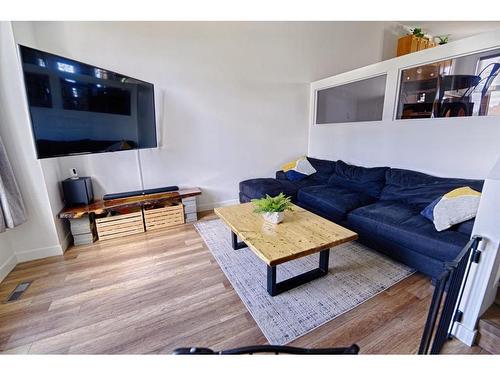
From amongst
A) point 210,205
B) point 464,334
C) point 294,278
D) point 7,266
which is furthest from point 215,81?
point 464,334

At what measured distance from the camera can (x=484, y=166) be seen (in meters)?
2.22

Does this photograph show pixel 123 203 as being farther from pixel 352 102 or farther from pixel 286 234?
pixel 352 102

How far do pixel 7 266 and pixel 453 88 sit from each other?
475cm

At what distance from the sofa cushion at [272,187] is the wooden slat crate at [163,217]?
0.95 metres

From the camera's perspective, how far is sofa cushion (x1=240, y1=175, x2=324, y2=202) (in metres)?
3.16

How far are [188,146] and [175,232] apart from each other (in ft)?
4.05

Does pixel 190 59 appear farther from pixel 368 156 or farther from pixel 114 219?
pixel 368 156

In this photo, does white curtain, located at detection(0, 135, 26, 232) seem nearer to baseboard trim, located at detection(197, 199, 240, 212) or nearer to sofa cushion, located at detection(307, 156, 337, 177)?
baseboard trim, located at detection(197, 199, 240, 212)

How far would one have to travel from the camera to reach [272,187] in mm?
3219

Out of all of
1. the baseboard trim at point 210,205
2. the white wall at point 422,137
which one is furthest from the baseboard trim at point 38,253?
the white wall at point 422,137

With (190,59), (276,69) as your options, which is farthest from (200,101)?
(276,69)

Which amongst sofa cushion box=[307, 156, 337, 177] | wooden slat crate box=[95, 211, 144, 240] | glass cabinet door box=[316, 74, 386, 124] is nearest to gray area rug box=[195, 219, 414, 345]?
wooden slat crate box=[95, 211, 144, 240]

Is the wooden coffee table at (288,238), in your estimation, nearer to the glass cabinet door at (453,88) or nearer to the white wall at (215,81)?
the white wall at (215,81)

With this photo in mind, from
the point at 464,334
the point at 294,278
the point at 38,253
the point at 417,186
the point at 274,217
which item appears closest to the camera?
the point at 464,334
